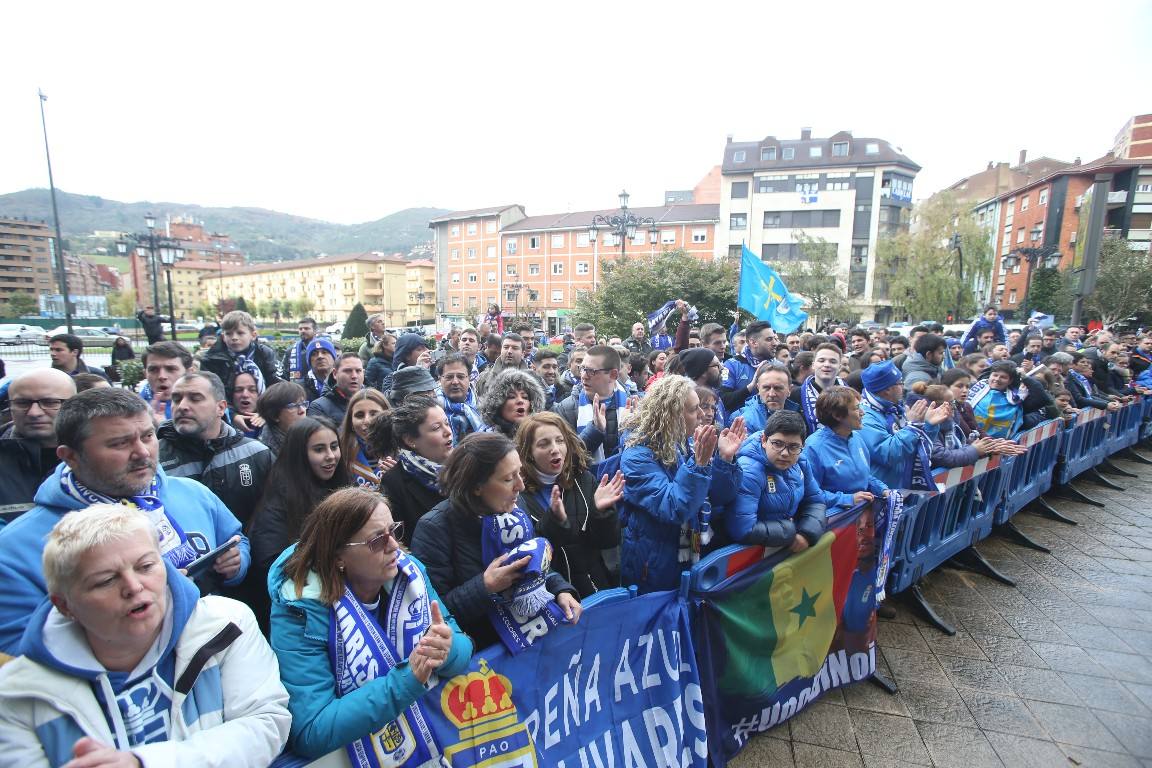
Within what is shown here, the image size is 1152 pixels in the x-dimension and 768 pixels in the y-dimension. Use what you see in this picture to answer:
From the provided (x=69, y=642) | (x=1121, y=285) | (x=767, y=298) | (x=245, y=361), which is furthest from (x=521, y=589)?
(x=1121, y=285)

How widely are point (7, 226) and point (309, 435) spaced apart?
12590 cm

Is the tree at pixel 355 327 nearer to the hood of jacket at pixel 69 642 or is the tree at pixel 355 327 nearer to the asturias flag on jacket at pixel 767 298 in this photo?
the asturias flag on jacket at pixel 767 298

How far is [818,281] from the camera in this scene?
128ft

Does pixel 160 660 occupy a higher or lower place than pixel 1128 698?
higher

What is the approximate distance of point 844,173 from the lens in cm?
5000

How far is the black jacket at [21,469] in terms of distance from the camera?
2.46 meters

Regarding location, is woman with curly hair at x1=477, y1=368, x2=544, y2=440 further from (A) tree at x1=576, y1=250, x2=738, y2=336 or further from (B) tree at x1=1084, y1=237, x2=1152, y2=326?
(B) tree at x1=1084, y1=237, x2=1152, y2=326

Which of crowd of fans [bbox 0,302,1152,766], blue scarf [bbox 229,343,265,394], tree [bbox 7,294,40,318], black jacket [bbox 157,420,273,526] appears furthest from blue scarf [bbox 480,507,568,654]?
tree [bbox 7,294,40,318]

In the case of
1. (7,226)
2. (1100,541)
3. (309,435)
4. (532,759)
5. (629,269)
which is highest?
(7,226)

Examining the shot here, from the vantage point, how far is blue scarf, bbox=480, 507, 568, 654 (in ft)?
7.03

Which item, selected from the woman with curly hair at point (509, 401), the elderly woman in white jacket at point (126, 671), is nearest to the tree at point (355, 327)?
the woman with curly hair at point (509, 401)

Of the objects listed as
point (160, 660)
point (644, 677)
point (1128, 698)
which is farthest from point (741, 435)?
point (1128, 698)

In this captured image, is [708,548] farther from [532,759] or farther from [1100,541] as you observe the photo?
[1100,541]

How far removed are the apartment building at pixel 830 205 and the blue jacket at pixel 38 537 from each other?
49.8 m
